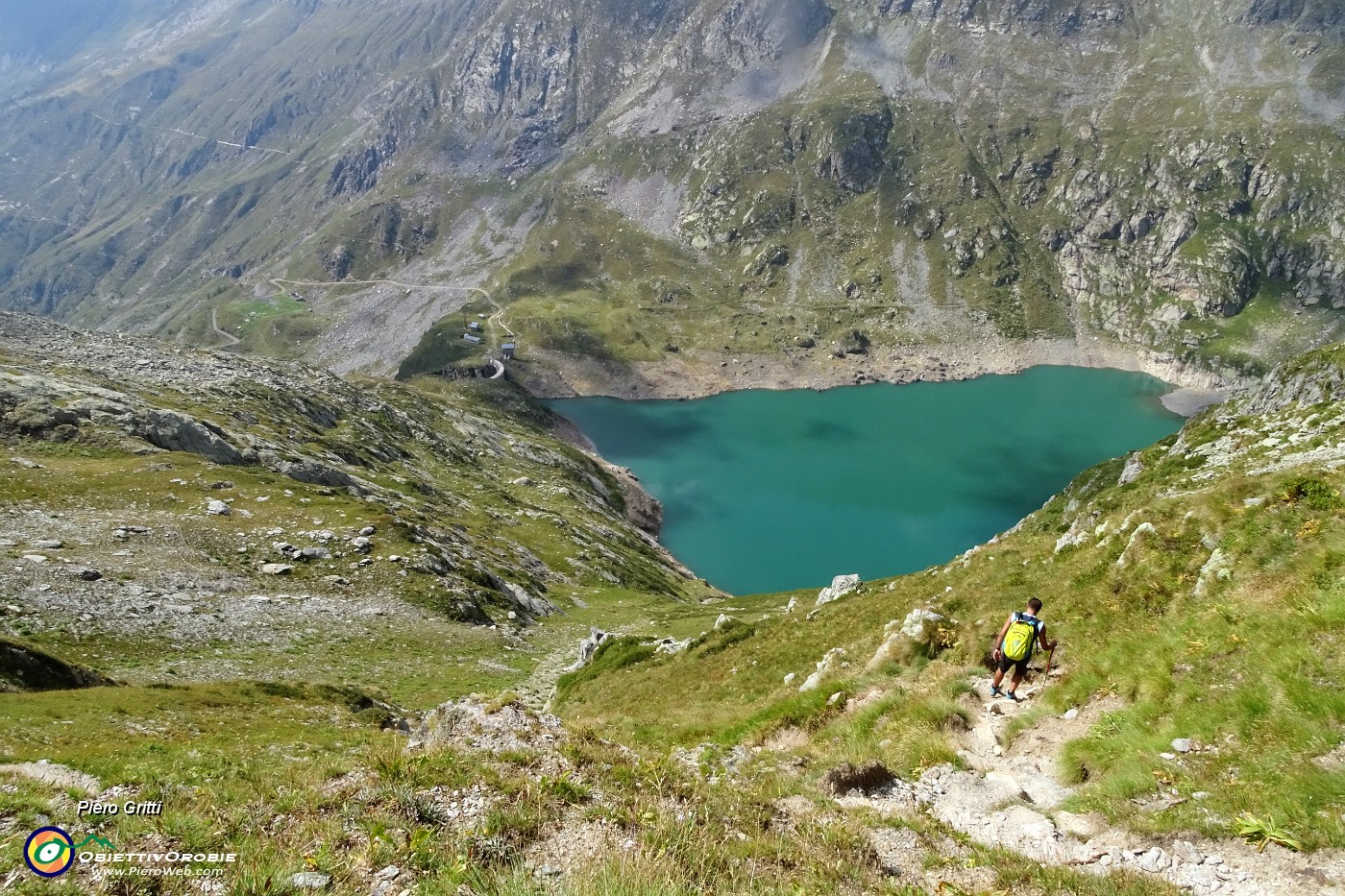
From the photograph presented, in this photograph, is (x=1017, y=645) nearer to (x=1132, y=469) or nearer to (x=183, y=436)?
(x=1132, y=469)

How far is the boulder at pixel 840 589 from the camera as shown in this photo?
30.0 m

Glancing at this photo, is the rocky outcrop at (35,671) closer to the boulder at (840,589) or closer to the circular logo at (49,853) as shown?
the circular logo at (49,853)

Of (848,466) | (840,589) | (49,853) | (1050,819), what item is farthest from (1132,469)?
(848,466)

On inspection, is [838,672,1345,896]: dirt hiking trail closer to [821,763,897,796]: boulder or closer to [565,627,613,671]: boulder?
[821,763,897,796]: boulder

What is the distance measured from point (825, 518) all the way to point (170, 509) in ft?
325

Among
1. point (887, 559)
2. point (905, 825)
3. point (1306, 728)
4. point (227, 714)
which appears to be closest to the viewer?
point (1306, 728)

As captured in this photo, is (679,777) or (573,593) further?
(573,593)

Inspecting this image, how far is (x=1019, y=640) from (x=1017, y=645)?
11 cm

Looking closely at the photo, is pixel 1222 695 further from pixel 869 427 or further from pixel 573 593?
pixel 869 427

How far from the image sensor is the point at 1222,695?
941 cm

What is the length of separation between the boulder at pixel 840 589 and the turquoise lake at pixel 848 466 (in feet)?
199

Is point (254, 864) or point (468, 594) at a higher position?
point (254, 864)

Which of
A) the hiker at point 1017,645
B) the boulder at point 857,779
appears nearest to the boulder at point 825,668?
the hiker at point 1017,645

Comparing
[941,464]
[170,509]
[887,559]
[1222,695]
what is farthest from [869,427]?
[1222,695]
